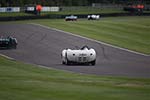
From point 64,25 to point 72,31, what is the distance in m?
6.75

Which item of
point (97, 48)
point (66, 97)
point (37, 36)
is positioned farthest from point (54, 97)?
point (37, 36)

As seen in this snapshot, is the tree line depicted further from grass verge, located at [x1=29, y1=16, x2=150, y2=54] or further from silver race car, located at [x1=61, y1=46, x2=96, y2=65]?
silver race car, located at [x1=61, y1=46, x2=96, y2=65]

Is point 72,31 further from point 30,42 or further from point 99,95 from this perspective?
point 99,95

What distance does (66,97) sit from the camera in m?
10.9

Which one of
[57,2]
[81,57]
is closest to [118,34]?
[81,57]

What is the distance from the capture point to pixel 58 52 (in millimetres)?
34562

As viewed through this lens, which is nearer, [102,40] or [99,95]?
[99,95]

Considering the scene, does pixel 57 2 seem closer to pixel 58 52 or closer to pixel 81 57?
pixel 58 52

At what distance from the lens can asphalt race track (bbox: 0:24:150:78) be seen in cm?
2470

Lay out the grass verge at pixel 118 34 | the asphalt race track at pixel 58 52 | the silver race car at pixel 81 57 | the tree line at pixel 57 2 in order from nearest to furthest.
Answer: the asphalt race track at pixel 58 52 → the silver race car at pixel 81 57 → the grass verge at pixel 118 34 → the tree line at pixel 57 2

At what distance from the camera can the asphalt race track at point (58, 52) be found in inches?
973

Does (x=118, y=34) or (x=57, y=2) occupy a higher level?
(x=118, y=34)

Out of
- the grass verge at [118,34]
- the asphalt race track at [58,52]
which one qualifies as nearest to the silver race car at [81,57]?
the asphalt race track at [58,52]

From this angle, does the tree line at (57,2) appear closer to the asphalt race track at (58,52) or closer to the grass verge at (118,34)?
the grass verge at (118,34)
